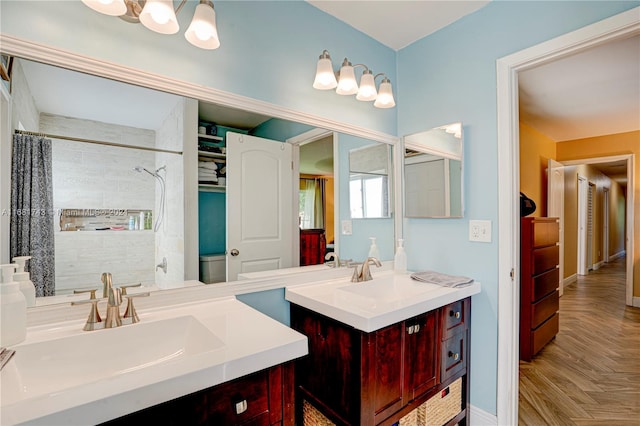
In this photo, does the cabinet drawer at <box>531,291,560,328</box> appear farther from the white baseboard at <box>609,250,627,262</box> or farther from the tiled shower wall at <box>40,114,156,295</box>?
the white baseboard at <box>609,250,627,262</box>

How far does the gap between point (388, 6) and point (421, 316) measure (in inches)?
67.6

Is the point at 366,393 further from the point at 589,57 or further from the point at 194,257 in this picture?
the point at 589,57

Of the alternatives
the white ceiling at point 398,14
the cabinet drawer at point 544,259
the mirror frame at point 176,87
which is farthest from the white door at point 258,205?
the cabinet drawer at point 544,259

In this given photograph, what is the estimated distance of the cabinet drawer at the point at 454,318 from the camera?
156cm

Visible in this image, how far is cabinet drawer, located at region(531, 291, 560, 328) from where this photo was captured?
2633 millimetres

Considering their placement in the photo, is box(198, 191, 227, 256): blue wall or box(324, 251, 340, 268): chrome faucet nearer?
box(198, 191, 227, 256): blue wall

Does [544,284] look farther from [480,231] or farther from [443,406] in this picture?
[443,406]

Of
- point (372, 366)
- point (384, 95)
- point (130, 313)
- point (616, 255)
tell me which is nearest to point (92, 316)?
point (130, 313)

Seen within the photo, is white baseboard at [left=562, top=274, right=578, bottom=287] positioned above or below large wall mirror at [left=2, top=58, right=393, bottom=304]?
below

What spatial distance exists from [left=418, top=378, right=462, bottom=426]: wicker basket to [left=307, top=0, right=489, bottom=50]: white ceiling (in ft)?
7.00

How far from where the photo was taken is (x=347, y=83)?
1.71 meters

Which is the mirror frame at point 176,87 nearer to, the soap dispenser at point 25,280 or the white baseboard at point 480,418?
the soap dispenser at point 25,280

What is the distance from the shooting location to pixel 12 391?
656mm

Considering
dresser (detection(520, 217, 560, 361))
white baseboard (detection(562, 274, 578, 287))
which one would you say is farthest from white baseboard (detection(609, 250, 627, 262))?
dresser (detection(520, 217, 560, 361))
